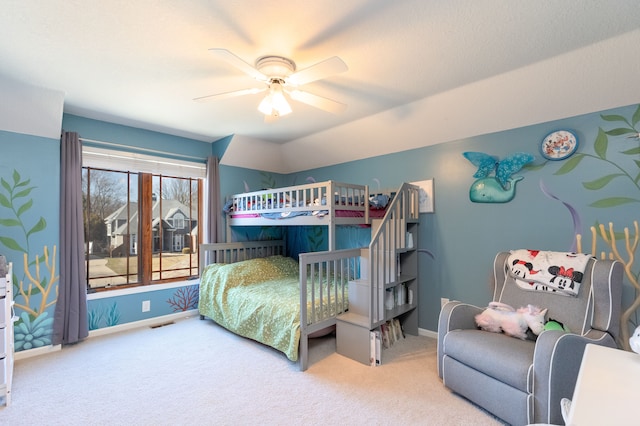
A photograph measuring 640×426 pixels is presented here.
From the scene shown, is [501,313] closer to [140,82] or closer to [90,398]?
[90,398]

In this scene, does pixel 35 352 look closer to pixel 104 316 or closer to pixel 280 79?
pixel 104 316

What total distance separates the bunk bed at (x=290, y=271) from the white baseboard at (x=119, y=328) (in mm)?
369

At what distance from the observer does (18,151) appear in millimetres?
2797

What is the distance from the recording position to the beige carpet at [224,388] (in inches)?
75.8

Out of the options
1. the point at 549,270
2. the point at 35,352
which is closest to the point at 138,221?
the point at 35,352

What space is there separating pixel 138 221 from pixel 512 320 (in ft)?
13.5

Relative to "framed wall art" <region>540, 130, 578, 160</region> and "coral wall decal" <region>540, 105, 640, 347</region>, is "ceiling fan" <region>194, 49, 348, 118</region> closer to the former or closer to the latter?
"framed wall art" <region>540, 130, 578, 160</region>

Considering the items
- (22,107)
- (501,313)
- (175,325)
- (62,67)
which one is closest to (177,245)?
(175,325)

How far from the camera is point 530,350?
1.89 meters

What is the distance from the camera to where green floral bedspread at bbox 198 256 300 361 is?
105 inches

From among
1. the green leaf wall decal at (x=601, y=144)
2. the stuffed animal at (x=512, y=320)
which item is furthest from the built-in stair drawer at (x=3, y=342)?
the green leaf wall decal at (x=601, y=144)

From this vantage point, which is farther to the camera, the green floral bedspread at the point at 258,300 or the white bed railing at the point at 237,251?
the white bed railing at the point at 237,251

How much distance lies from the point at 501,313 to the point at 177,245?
3841mm

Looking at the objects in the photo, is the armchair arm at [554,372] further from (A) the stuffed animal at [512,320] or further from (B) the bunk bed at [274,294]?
(B) the bunk bed at [274,294]
